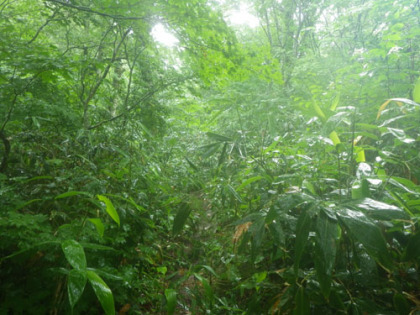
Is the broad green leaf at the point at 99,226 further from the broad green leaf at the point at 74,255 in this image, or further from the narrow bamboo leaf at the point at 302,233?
the narrow bamboo leaf at the point at 302,233

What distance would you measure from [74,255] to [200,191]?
1.58 meters

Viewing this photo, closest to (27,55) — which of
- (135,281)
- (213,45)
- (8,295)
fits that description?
(213,45)

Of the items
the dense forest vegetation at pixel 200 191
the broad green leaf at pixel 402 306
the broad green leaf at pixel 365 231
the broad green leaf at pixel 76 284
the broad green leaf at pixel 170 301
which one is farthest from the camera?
the broad green leaf at pixel 170 301

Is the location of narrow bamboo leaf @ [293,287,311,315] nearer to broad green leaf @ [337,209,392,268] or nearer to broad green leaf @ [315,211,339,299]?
broad green leaf @ [315,211,339,299]

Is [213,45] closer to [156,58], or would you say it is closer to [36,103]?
[156,58]

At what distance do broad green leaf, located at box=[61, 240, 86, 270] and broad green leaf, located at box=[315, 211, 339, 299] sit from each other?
873mm

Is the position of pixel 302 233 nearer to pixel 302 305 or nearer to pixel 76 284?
pixel 302 305

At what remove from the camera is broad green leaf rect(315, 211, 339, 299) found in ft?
2.57

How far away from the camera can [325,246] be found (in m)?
0.79

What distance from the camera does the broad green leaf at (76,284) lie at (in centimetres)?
89

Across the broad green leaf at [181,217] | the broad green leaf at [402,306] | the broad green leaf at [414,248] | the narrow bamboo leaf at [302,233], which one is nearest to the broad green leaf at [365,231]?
the narrow bamboo leaf at [302,233]

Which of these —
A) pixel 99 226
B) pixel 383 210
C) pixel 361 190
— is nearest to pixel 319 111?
pixel 361 190

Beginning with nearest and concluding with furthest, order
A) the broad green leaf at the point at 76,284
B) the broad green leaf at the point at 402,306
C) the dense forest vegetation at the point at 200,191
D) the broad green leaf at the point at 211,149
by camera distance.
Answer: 1. the broad green leaf at the point at 76,284
2. the broad green leaf at the point at 402,306
3. the dense forest vegetation at the point at 200,191
4. the broad green leaf at the point at 211,149

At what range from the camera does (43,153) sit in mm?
2645
